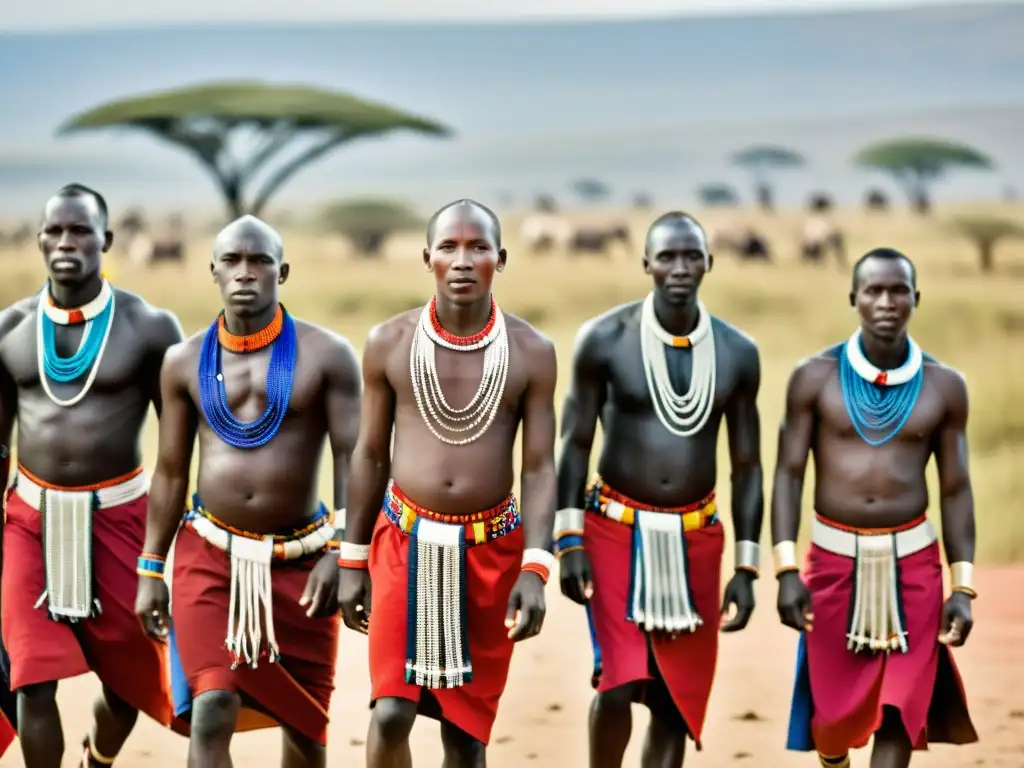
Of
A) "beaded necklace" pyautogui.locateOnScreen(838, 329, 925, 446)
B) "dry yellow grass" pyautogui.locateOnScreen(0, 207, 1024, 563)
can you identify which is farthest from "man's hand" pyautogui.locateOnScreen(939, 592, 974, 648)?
"dry yellow grass" pyautogui.locateOnScreen(0, 207, 1024, 563)

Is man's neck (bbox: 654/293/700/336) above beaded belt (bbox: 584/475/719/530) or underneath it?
above

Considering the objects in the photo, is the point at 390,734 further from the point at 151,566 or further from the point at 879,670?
the point at 879,670

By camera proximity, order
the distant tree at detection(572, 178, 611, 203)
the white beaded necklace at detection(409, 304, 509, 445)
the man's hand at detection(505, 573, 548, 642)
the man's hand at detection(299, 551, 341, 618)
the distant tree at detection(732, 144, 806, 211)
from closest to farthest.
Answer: the man's hand at detection(505, 573, 548, 642), the white beaded necklace at detection(409, 304, 509, 445), the man's hand at detection(299, 551, 341, 618), the distant tree at detection(732, 144, 806, 211), the distant tree at detection(572, 178, 611, 203)

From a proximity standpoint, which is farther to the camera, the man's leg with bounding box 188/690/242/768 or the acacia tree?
the acacia tree

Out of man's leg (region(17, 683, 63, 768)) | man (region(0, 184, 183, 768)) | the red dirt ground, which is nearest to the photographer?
man's leg (region(17, 683, 63, 768))

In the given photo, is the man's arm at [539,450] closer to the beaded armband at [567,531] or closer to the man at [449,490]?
the man at [449,490]

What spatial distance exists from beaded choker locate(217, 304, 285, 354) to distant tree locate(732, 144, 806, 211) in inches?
606

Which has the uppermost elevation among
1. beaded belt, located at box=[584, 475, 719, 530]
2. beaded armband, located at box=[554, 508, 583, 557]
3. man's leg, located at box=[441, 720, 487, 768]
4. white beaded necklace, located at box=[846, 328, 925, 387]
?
white beaded necklace, located at box=[846, 328, 925, 387]

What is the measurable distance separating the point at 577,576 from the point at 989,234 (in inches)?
582

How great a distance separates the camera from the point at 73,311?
18.0 feet

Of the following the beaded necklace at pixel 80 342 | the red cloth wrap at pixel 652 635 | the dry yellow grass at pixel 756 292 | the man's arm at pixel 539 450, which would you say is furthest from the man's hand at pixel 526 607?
the dry yellow grass at pixel 756 292

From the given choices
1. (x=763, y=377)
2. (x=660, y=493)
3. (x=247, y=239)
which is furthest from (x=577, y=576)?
(x=763, y=377)

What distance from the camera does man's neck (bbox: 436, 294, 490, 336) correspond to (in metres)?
4.81

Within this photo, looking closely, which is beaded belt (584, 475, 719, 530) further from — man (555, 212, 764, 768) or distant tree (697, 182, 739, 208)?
distant tree (697, 182, 739, 208)
